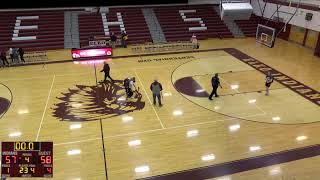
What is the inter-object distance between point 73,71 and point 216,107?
958 centimetres

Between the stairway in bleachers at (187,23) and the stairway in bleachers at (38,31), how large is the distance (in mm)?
9117

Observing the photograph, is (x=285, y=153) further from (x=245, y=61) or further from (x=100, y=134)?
(x=245, y=61)

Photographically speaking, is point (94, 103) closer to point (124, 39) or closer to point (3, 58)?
point (3, 58)

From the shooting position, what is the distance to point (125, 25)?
87.4 ft

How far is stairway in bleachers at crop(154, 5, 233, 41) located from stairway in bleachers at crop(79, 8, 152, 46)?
1868 mm

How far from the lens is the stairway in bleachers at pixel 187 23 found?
26.7 m

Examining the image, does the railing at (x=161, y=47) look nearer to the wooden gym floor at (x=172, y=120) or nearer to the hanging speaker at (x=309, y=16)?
the wooden gym floor at (x=172, y=120)

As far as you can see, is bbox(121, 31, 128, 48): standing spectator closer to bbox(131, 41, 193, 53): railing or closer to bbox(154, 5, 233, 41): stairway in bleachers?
bbox(131, 41, 193, 53): railing

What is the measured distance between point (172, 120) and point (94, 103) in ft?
13.2

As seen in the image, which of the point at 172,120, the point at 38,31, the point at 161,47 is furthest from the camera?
the point at 38,31

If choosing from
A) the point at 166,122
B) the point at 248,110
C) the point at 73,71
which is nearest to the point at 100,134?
the point at 166,122
